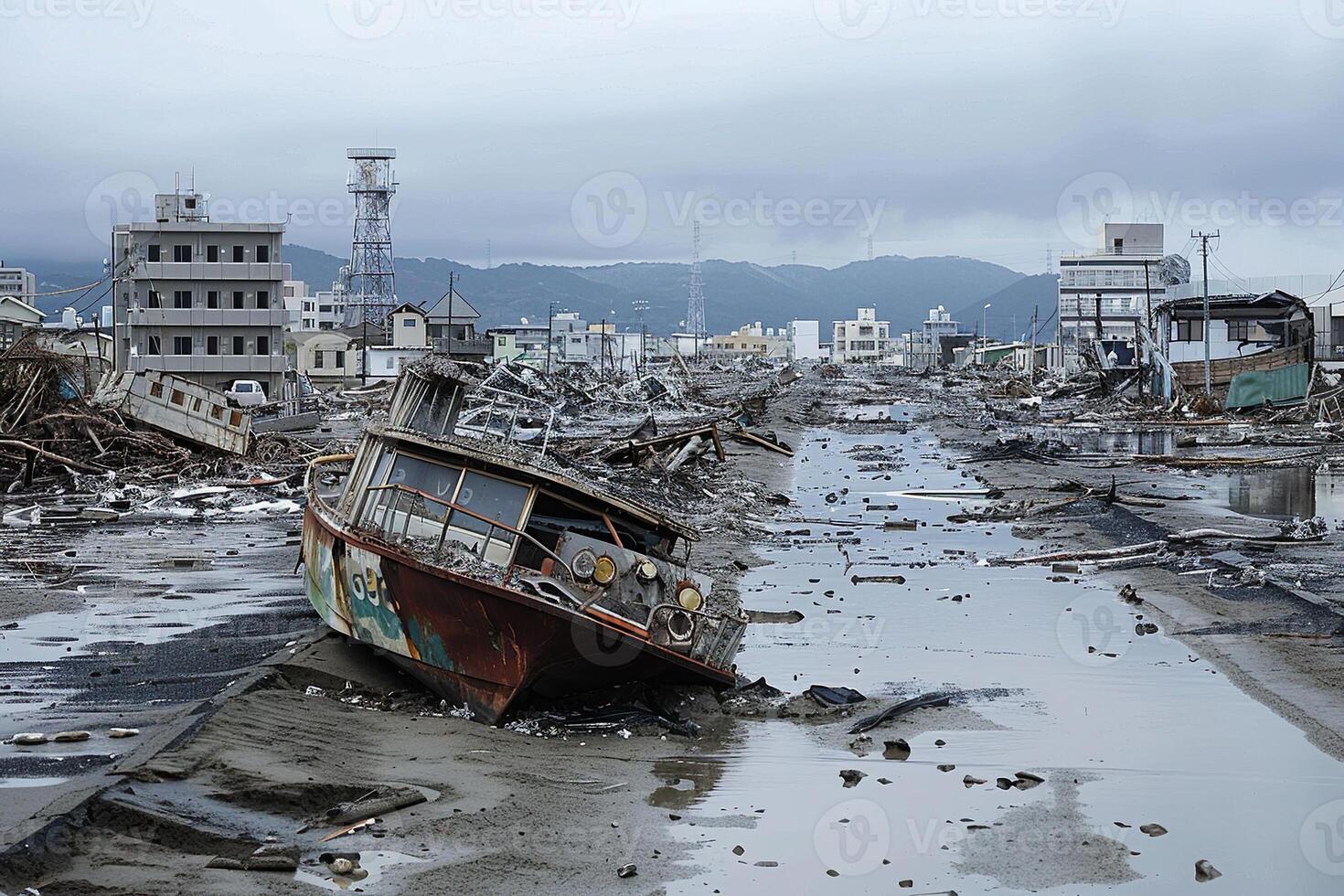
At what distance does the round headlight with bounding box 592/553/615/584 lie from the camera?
12.6 metres

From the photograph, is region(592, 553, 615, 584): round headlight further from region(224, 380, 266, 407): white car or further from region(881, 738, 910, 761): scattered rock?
region(224, 380, 266, 407): white car

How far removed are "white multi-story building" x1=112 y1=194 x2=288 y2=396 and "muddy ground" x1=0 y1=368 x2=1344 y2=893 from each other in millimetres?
50731

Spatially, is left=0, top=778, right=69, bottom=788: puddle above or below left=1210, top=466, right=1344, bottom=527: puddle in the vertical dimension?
below

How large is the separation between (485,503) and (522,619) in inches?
62.9

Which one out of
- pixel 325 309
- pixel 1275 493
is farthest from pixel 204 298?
pixel 325 309

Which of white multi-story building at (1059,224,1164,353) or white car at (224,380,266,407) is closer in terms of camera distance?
white car at (224,380,266,407)

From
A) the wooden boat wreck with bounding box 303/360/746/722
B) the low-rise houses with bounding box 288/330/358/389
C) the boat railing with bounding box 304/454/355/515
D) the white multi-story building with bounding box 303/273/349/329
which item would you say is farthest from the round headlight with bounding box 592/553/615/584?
the white multi-story building with bounding box 303/273/349/329

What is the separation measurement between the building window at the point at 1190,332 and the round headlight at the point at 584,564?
202 feet

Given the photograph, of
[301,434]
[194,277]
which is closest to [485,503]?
[301,434]

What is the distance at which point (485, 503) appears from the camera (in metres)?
12.9

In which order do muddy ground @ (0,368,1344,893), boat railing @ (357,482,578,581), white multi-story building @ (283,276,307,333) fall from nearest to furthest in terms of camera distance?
1. muddy ground @ (0,368,1344,893)
2. boat railing @ (357,482,578,581)
3. white multi-story building @ (283,276,307,333)

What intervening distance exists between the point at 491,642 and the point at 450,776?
1757 mm

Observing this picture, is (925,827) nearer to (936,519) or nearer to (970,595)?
(970,595)

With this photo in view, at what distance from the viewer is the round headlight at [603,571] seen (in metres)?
12.6
